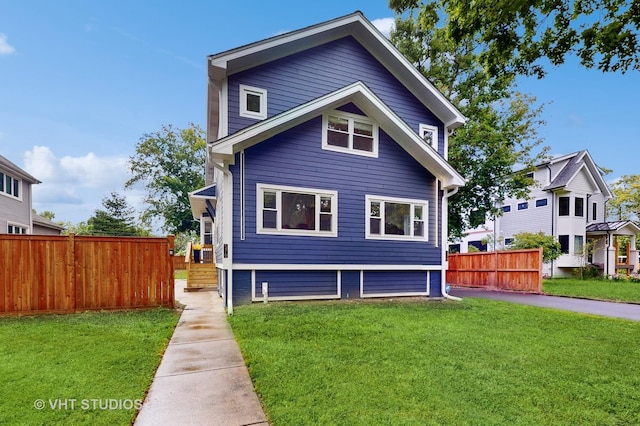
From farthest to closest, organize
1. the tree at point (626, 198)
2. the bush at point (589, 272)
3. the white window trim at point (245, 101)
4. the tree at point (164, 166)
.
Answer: the tree at point (164, 166)
the tree at point (626, 198)
the bush at point (589, 272)
the white window trim at point (245, 101)

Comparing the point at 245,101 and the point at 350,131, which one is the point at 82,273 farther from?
the point at 350,131

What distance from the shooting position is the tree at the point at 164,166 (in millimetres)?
33906

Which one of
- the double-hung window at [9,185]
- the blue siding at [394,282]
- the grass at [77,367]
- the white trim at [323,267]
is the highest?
the double-hung window at [9,185]

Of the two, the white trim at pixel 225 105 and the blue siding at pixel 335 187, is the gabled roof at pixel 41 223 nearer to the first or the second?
the white trim at pixel 225 105

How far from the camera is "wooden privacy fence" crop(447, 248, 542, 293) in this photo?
12.9 m

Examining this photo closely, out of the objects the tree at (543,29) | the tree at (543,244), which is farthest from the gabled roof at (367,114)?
the tree at (543,244)

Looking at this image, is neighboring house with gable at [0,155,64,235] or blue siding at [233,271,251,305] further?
neighboring house with gable at [0,155,64,235]

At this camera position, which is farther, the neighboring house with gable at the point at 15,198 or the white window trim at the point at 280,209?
the neighboring house with gable at the point at 15,198

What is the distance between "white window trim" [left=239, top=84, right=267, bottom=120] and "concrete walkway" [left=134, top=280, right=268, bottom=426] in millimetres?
6118

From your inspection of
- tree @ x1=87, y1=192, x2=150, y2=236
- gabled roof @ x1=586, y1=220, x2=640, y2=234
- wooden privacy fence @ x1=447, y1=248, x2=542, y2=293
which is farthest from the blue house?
tree @ x1=87, y1=192, x2=150, y2=236

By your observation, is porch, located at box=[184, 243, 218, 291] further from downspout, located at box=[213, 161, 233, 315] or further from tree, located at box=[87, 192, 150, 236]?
tree, located at box=[87, 192, 150, 236]

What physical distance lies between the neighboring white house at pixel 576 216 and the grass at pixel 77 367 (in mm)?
23755

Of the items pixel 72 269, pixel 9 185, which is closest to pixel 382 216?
pixel 72 269

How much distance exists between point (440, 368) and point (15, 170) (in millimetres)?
22288
